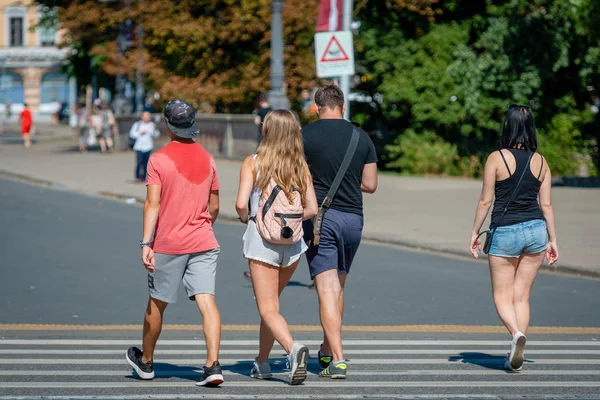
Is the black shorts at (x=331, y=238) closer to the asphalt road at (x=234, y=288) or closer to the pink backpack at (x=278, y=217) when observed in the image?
the pink backpack at (x=278, y=217)

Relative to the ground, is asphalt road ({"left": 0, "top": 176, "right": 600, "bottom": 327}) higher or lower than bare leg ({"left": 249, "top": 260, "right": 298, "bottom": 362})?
lower

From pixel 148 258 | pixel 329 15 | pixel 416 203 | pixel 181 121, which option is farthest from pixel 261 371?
pixel 416 203

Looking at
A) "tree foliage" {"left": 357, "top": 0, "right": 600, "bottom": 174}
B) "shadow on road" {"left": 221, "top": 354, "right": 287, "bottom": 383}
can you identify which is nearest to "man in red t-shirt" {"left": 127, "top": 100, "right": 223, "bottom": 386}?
"shadow on road" {"left": 221, "top": 354, "right": 287, "bottom": 383}

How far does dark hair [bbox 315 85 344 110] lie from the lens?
23.4 feet

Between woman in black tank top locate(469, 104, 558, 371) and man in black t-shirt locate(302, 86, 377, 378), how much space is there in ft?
2.73

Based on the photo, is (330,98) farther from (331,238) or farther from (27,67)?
(27,67)

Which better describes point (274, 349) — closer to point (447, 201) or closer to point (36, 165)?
point (447, 201)

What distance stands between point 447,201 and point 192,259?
14116mm

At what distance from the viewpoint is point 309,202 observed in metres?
6.77

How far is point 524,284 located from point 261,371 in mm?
1837

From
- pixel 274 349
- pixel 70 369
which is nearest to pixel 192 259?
pixel 70 369

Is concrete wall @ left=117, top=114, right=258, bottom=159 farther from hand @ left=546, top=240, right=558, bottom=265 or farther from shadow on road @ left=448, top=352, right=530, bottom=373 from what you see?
hand @ left=546, top=240, right=558, bottom=265

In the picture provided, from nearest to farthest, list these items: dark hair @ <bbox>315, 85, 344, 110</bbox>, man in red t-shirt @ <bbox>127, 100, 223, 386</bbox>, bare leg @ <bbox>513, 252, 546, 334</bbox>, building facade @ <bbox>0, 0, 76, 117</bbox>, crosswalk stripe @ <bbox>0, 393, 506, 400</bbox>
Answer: crosswalk stripe @ <bbox>0, 393, 506, 400</bbox> → man in red t-shirt @ <bbox>127, 100, 223, 386</bbox> → dark hair @ <bbox>315, 85, 344, 110</bbox> → bare leg @ <bbox>513, 252, 546, 334</bbox> → building facade @ <bbox>0, 0, 76, 117</bbox>

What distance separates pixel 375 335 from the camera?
8883mm
